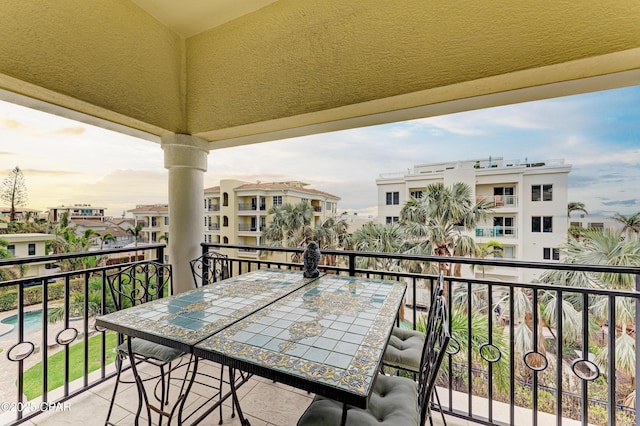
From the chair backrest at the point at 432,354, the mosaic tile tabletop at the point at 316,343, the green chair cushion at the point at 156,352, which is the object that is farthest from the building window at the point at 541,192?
the green chair cushion at the point at 156,352

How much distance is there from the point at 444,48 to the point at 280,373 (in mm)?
1988

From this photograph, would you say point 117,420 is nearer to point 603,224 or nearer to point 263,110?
point 263,110

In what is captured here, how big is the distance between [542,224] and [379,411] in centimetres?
Answer: 1294

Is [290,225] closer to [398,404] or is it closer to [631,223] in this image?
[631,223]

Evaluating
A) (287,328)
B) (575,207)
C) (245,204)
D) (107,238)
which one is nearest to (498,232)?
(575,207)

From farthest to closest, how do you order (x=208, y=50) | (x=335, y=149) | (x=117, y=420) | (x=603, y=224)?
(x=335, y=149) < (x=603, y=224) < (x=208, y=50) < (x=117, y=420)

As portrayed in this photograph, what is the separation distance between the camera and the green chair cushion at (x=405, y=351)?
4.44ft

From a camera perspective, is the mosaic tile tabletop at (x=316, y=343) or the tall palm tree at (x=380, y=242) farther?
the tall palm tree at (x=380, y=242)

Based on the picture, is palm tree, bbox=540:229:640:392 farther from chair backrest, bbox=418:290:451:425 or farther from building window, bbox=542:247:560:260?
chair backrest, bbox=418:290:451:425

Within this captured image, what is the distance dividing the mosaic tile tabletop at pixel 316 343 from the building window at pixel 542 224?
1235 cm

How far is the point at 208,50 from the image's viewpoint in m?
2.46

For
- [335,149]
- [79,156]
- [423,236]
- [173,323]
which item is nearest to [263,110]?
[173,323]

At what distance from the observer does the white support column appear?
8.37 ft

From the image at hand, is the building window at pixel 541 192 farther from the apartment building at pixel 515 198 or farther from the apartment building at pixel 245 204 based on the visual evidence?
the apartment building at pixel 245 204
